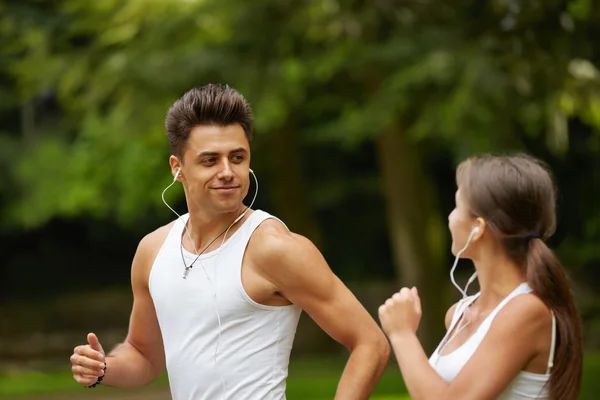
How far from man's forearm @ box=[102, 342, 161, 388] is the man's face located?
658 millimetres

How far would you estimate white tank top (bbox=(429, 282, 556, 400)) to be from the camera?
9.87ft

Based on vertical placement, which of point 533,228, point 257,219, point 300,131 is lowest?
point 533,228

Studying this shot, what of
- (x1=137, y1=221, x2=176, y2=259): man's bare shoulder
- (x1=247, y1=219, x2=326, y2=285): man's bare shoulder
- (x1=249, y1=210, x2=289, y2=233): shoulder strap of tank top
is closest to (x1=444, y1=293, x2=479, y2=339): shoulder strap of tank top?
(x1=247, y1=219, x2=326, y2=285): man's bare shoulder

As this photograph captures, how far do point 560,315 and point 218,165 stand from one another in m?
1.14

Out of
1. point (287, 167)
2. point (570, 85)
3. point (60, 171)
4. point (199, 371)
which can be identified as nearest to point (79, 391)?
point (60, 171)

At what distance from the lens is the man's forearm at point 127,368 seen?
3.73m

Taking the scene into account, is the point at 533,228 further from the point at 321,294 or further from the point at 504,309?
the point at 321,294

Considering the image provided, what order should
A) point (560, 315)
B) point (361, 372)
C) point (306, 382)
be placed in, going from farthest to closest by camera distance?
1. point (306, 382)
2. point (361, 372)
3. point (560, 315)

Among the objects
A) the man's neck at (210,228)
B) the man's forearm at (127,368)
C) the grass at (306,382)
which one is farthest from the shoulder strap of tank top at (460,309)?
the grass at (306,382)

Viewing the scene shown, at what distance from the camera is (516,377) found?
3.03 m

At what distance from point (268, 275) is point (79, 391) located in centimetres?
1173

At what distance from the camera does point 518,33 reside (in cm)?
934

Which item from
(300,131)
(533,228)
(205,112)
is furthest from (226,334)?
(300,131)

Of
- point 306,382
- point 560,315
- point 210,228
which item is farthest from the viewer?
point 306,382
